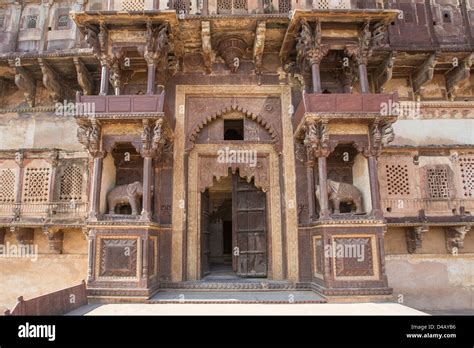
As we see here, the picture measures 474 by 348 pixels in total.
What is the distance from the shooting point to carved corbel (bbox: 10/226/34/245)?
914cm

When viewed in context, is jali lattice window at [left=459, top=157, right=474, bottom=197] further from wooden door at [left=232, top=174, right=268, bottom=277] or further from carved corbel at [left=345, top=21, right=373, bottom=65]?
wooden door at [left=232, top=174, right=268, bottom=277]

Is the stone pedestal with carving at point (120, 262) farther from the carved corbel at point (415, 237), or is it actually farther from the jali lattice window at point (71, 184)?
the carved corbel at point (415, 237)

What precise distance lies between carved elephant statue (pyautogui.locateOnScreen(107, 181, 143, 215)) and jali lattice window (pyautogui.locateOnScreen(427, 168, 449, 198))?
24.5 ft

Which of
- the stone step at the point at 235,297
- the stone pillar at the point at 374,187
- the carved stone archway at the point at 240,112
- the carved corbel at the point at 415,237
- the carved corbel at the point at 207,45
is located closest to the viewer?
the stone step at the point at 235,297

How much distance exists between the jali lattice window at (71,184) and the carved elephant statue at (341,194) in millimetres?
6191

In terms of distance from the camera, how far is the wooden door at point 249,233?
30.7 feet

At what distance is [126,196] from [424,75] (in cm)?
873

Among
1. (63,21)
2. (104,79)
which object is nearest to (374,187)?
(104,79)

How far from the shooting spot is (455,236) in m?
9.30

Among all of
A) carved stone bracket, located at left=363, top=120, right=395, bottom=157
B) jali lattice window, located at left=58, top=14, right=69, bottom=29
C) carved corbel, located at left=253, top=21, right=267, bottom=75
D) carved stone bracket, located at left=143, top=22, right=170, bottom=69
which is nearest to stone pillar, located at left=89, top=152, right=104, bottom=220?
carved stone bracket, located at left=143, top=22, right=170, bottom=69

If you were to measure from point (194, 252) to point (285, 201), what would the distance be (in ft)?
8.74

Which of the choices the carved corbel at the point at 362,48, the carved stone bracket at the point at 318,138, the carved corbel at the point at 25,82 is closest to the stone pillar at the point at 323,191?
the carved stone bracket at the point at 318,138

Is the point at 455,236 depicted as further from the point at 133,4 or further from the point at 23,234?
the point at 23,234

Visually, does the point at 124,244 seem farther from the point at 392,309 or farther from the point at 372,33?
the point at 372,33
